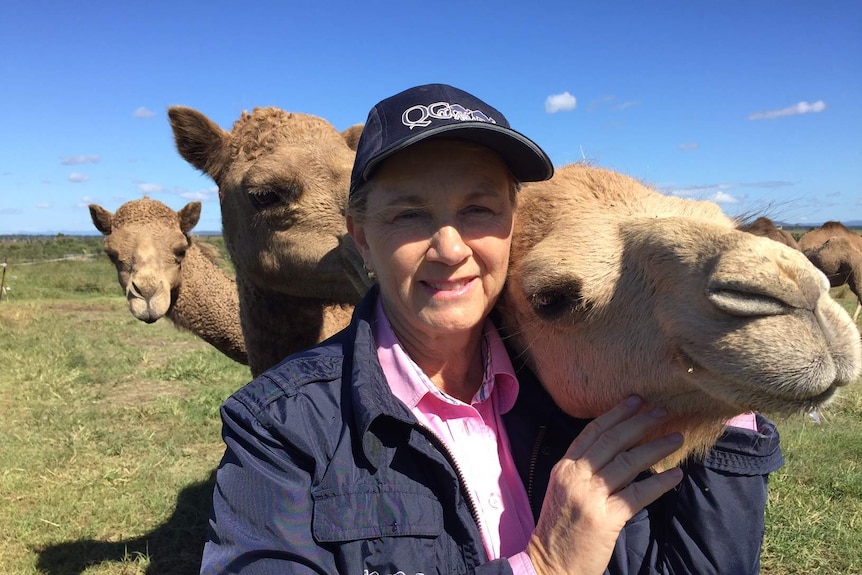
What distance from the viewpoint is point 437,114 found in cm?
157

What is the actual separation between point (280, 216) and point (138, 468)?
4215 millimetres

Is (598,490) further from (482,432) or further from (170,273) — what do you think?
(170,273)

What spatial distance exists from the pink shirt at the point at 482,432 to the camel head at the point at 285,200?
2021 mm

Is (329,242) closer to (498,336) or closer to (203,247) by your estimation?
(498,336)

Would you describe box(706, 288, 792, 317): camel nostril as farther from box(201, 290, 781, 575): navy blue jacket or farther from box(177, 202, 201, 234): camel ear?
box(177, 202, 201, 234): camel ear

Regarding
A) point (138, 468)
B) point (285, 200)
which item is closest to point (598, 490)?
point (285, 200)

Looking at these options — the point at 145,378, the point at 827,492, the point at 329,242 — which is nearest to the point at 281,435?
the point at 329,242

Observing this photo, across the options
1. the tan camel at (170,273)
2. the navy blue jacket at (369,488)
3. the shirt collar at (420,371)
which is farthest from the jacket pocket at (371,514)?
the tan camel at (170,273)

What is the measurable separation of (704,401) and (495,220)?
0.70m

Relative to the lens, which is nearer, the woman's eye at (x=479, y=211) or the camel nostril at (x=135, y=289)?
the woman's eye at (x=479, y=211)

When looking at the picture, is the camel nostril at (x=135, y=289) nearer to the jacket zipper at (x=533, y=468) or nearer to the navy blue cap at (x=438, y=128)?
the navy blue cap at (x=438, y=128)

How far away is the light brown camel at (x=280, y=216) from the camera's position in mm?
3998

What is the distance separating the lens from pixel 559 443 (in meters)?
1.77

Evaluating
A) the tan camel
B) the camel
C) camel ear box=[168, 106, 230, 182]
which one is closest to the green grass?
the tan camel
